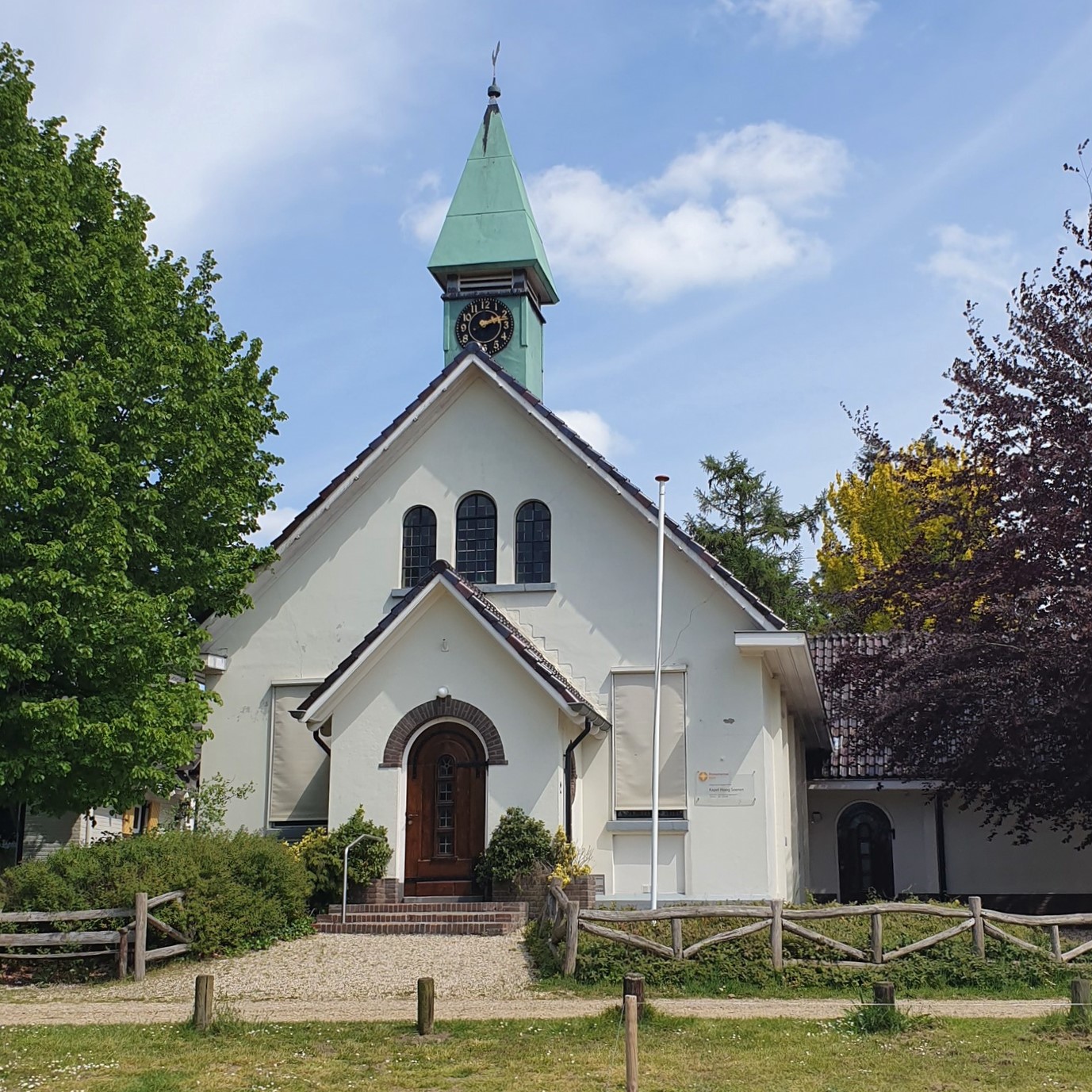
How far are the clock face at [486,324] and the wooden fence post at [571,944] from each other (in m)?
15.2

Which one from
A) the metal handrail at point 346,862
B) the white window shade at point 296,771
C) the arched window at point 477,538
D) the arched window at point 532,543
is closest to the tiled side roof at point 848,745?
the arched window at point 532,543

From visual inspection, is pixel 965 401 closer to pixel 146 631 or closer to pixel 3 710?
pixel 146 631

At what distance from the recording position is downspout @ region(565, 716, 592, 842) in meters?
21.6

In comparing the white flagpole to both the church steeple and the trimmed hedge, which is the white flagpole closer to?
the trimmed hedge

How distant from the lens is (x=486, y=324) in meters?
29.2

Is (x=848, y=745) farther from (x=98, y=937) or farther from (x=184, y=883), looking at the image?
(x=98, y=937)

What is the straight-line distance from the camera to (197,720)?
70.5 ft

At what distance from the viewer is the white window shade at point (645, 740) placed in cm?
2248

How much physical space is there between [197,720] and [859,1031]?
1205 cm

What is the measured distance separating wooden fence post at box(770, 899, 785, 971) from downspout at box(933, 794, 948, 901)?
13.5 m

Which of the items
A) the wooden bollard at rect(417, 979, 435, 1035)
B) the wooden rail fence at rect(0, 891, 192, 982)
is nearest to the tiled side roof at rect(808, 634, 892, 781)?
the wooden rail fence at rect(0, 891, 192, 982)

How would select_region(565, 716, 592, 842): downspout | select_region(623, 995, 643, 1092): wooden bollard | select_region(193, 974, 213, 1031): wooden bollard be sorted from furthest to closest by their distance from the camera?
select_region(565, 716, 592, 842): downspout < select_region(193, 974, 213, 1031): wooden bollard < select_region(623, 995, 643, 1092): wooden bollard

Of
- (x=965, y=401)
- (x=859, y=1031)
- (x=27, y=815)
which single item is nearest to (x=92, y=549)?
(x=27, y=815)

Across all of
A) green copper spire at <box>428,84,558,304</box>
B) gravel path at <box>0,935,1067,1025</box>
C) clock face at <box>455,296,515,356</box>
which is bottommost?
gravel path at <box>0,935,1067,1025</box>
